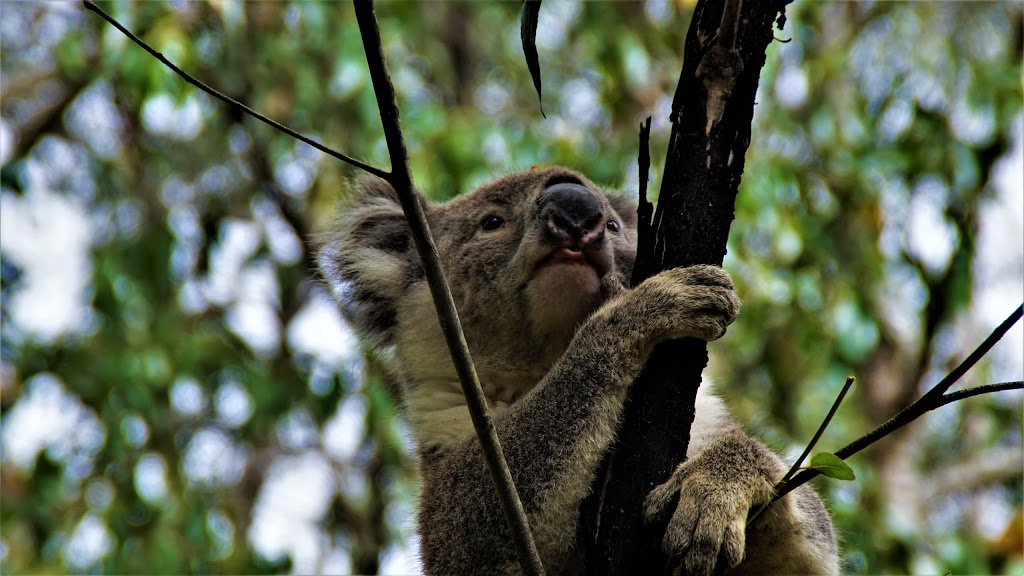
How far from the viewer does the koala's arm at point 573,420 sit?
6.45 feet

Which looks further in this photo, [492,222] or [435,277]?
[492,222]

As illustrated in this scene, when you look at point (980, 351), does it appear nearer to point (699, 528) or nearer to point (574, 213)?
point (699, 528)

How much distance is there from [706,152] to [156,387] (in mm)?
4209

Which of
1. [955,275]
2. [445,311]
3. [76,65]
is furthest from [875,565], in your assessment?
[76,65]

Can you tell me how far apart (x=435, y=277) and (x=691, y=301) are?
67 centimetres

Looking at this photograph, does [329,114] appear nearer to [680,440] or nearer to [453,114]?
[453,114]

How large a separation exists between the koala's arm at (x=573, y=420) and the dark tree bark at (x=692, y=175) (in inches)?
8.2

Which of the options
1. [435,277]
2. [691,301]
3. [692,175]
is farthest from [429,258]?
[691,301]

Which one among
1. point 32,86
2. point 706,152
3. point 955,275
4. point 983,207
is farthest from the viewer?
point 32,86

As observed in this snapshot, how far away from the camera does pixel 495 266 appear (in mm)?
2678

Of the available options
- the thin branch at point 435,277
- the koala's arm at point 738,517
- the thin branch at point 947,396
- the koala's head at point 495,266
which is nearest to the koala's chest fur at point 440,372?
the koala's head at point 495,266

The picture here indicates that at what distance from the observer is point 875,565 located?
14.5 ft

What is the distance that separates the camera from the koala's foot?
1805 millimetres

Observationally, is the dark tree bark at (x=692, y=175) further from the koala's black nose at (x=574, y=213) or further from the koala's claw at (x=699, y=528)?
the koala's black nose at (x=574, y=213)
